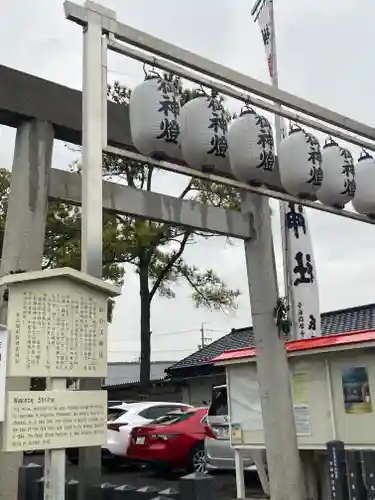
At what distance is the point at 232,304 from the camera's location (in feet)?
65.0

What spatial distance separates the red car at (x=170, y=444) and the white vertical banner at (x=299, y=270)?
272 cm

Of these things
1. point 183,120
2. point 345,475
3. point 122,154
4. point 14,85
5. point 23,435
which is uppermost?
point 14,85

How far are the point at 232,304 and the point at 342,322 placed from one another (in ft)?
13.7

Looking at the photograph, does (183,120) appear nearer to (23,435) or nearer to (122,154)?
(122,154)

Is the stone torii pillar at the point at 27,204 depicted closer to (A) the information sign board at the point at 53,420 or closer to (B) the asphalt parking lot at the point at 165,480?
(A) the information sign board at the point at 53,420

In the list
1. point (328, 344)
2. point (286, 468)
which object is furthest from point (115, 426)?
point (328, 344)

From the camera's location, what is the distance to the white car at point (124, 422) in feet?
36.4

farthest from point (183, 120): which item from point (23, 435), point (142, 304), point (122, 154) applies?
point (142, 304)

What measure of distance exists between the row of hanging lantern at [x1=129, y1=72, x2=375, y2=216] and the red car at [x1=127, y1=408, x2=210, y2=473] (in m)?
5.73

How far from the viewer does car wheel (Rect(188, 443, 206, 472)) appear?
1099 centimetres

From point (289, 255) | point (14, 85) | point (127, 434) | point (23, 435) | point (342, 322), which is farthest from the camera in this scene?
point (342, 322)

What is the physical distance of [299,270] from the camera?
31.9 feet

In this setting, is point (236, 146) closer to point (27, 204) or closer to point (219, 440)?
point (27, 204)

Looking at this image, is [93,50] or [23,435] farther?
[93,50]
